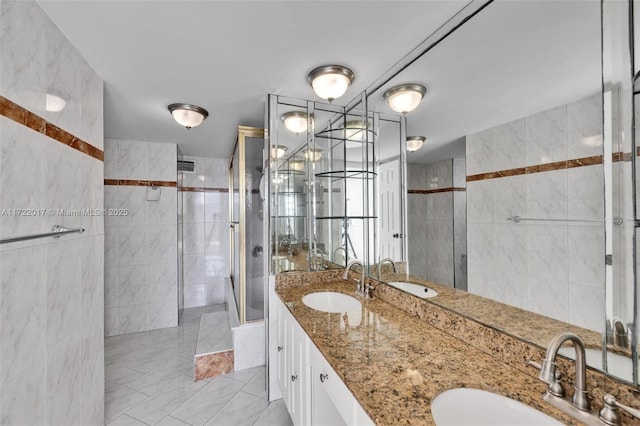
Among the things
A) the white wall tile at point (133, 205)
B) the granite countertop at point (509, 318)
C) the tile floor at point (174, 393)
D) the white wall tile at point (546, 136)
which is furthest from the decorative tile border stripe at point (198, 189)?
the white wall tile at point (546, 136)

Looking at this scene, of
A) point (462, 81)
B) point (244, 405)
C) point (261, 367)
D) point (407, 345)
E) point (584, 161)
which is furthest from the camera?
point (261, 367)

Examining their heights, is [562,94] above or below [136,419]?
above

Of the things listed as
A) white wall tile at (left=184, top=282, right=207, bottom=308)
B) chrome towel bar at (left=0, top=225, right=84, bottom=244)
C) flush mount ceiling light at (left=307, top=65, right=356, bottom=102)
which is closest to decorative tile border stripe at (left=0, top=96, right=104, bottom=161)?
chrome towel bar at (left=0, top=225, right=84, bottom=244)

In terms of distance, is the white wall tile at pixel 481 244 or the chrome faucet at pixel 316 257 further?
the chrome faucet at pixel 316 257

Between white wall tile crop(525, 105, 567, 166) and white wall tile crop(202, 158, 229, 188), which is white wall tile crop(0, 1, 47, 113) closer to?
white wall tile crop(525, 105, 567, 166)

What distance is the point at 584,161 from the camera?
0.79m

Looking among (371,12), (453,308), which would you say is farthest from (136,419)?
(371,12)

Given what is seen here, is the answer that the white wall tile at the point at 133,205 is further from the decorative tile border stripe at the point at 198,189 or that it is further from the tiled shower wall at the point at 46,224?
the tiled shower wall at the point at 46,224

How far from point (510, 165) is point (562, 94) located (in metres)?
0.26

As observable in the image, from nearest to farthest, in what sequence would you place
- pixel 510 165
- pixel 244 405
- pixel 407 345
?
pixel 510 165 < pixel 407 345 < pixel 244 405

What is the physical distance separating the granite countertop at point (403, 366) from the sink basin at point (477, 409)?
0.06ft

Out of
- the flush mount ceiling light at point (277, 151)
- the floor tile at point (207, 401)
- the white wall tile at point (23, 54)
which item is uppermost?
the white wall tile at point (23, 54)

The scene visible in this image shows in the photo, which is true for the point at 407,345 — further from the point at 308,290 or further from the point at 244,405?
the point at 244,405

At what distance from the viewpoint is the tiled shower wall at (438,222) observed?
48.5 inches
